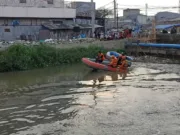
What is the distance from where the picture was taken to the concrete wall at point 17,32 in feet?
117

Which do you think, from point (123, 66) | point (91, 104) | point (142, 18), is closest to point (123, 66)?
point (123, 66)

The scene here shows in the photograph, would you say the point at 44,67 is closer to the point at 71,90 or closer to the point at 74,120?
the point at 71,90

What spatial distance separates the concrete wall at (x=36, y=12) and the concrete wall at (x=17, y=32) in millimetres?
1303

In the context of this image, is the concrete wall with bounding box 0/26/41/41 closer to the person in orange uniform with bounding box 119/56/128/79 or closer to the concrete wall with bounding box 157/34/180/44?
the concrete wall with bounding box 157/34/180/44

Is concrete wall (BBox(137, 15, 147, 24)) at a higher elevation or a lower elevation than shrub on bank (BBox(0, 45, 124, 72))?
higher

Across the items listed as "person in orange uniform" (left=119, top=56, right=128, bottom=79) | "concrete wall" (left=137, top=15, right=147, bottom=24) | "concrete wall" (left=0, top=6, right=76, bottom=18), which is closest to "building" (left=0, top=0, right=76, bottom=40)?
"concrete wall" (left=0, top=6, right=76, bottom=18)

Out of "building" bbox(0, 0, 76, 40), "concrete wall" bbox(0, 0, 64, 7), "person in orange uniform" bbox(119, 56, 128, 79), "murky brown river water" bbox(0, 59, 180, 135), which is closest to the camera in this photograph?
"murky brown river water" bbox(0, 59, 180, 135)

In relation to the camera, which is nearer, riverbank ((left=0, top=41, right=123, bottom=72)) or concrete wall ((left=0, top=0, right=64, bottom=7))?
riverbank ((left=0, top=41, right=123, bottom=72))

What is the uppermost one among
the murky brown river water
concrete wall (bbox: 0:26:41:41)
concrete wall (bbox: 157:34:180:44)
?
concrete wall (bbox: 0:26:41:41)

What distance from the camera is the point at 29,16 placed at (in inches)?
1483

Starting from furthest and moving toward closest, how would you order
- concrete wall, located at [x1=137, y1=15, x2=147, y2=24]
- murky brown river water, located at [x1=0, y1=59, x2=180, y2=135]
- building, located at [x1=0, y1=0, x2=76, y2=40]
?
concrete wall, located at [x1=137, y1=15, x2=147, y2=24]
building, located at [x1=0, y1=0, x2=76, y2=40]
murky brown river water, located at [x1=0, y1=59, x2=180, y2=135]

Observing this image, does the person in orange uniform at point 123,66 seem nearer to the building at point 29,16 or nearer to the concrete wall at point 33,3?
the building at point 29,16

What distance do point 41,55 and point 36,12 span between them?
485 inches

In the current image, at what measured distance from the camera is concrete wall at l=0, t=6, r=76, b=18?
35.8 m
